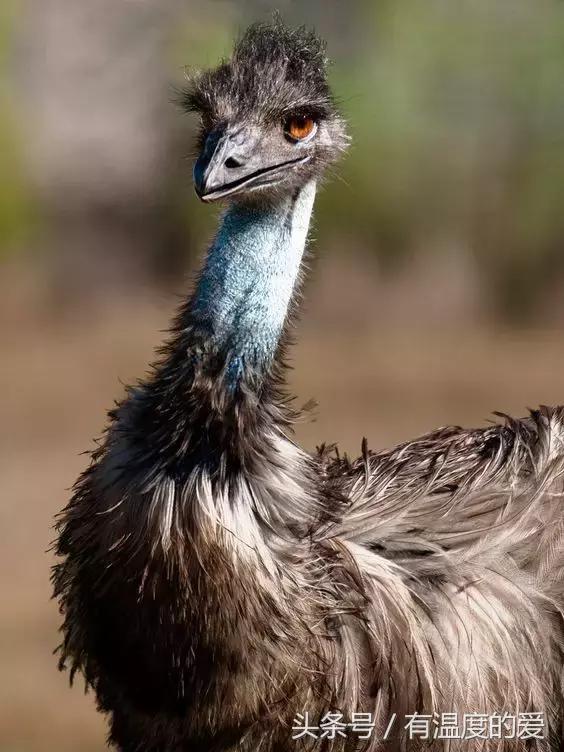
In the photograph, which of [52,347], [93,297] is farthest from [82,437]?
[93,297]

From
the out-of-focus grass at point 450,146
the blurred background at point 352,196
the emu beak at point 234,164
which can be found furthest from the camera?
the out-of-focus grass at point 450,146

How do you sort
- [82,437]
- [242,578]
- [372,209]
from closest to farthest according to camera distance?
[242,578] < [82,437] < [372,209]

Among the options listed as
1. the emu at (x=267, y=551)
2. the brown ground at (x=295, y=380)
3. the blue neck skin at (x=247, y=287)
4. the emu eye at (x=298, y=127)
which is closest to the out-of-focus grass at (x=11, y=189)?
the brown ground at (x=295, y=380)

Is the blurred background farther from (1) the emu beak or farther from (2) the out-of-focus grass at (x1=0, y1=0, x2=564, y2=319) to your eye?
(1) the emu beak

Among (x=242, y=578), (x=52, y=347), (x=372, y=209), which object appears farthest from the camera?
(x=372, y=209)

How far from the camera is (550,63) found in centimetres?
1143

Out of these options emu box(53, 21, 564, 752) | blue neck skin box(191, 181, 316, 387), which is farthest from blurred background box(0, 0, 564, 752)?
blue neck skin box(191, 181, 316, 387)

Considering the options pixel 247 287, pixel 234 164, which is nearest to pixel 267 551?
pixel 247 287

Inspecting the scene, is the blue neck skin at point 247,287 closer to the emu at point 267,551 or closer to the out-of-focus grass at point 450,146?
the emu at point 267,551

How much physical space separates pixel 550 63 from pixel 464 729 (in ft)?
29.5

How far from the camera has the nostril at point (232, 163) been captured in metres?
2.96

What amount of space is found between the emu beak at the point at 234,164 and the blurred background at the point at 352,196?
741cm

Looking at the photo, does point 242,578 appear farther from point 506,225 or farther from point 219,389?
point 506,225

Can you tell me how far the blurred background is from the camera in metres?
10.9
